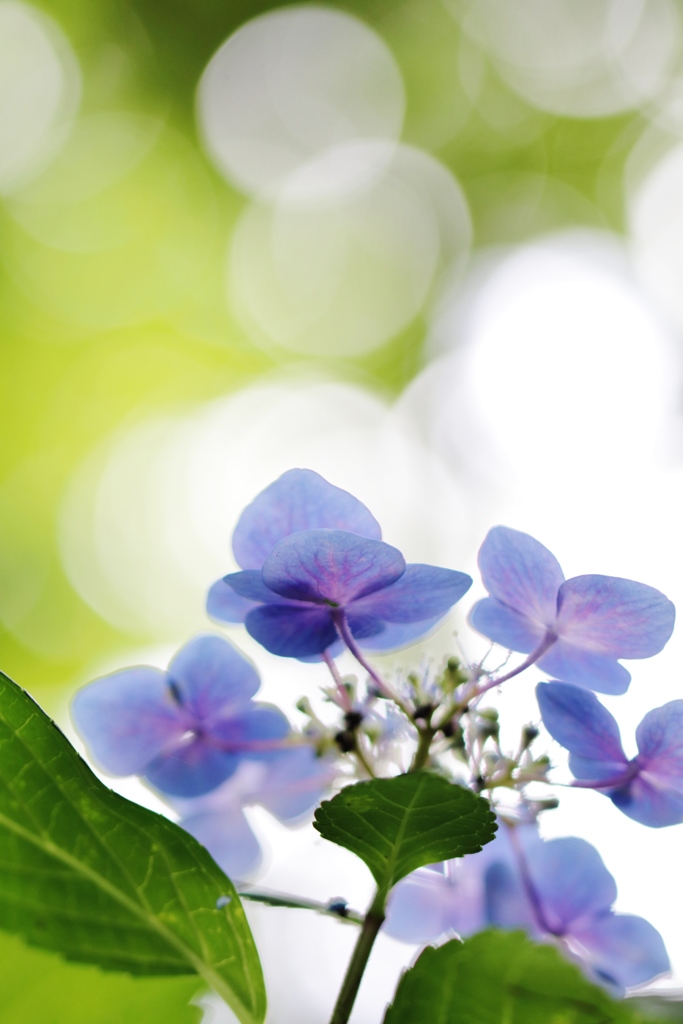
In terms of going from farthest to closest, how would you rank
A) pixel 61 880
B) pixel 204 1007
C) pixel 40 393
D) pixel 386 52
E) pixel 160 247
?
pixel 386 52 → pixel 160 247 → pixel 40 393 → pixel 61 880 → pixel 204 1007

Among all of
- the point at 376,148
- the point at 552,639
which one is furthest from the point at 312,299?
the point at 552,639

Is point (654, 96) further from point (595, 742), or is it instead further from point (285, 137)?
point (595, 742)

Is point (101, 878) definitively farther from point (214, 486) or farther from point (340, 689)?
point (214, 486)

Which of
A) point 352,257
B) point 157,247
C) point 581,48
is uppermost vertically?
point 581,48

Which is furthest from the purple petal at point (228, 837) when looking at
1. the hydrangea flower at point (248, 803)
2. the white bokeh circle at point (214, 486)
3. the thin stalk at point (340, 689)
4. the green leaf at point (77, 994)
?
the white bokeh circle at point (214, 486)

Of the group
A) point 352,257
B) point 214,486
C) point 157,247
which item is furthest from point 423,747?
point 352,257

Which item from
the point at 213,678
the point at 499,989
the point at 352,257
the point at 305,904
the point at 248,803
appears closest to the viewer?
the point at 499,989
